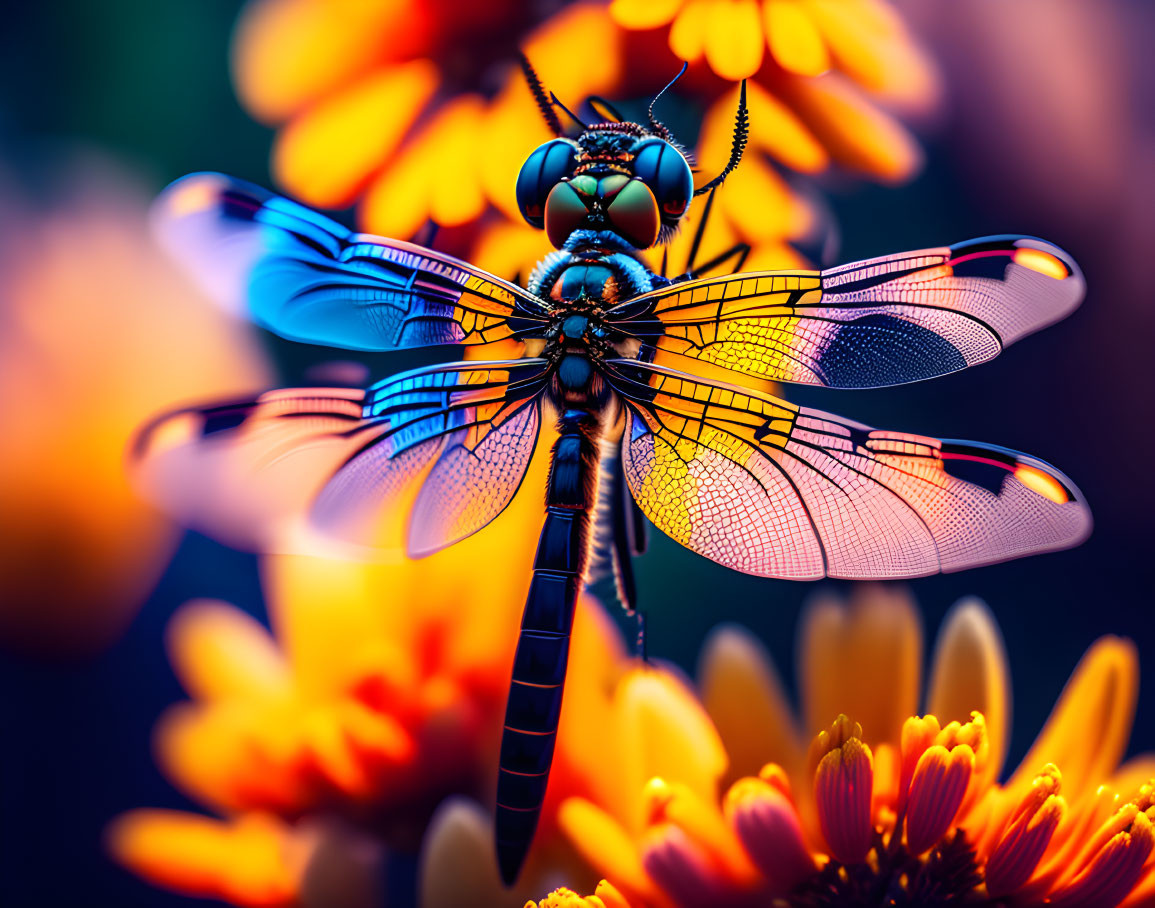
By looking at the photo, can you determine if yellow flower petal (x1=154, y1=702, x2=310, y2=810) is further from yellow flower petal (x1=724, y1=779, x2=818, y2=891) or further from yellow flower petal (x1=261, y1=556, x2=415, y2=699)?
yellow flower petal (x1=724, y1=779, x2=818, y2=891)

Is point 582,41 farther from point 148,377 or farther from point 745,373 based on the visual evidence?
point 148,377

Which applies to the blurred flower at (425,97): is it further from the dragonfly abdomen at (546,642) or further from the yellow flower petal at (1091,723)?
the yellow flower petal at (1091,723)

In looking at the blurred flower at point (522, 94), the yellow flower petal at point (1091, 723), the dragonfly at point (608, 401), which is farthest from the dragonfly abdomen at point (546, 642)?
the yellow flower petal at point (1091, 723)

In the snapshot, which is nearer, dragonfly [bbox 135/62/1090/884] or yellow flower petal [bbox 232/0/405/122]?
dragonfly [bbox 135/62/1090/884]

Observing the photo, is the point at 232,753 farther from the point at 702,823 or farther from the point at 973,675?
the point at 973,675

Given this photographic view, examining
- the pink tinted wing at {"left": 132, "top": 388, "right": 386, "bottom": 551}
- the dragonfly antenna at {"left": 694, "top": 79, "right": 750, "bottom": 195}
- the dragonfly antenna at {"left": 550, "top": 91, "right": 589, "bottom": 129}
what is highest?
the dragonfly antenna at {"left": 550, "top": 91, "right": 589, "bottom": 129}

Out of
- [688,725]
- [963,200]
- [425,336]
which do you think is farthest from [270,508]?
[963,200]

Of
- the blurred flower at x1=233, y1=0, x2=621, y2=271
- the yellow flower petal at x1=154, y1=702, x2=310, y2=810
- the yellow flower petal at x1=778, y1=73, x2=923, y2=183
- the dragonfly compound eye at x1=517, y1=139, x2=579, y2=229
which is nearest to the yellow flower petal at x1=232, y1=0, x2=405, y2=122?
the blurred flower at x1=233, y1=0, x2=621, y2=271
